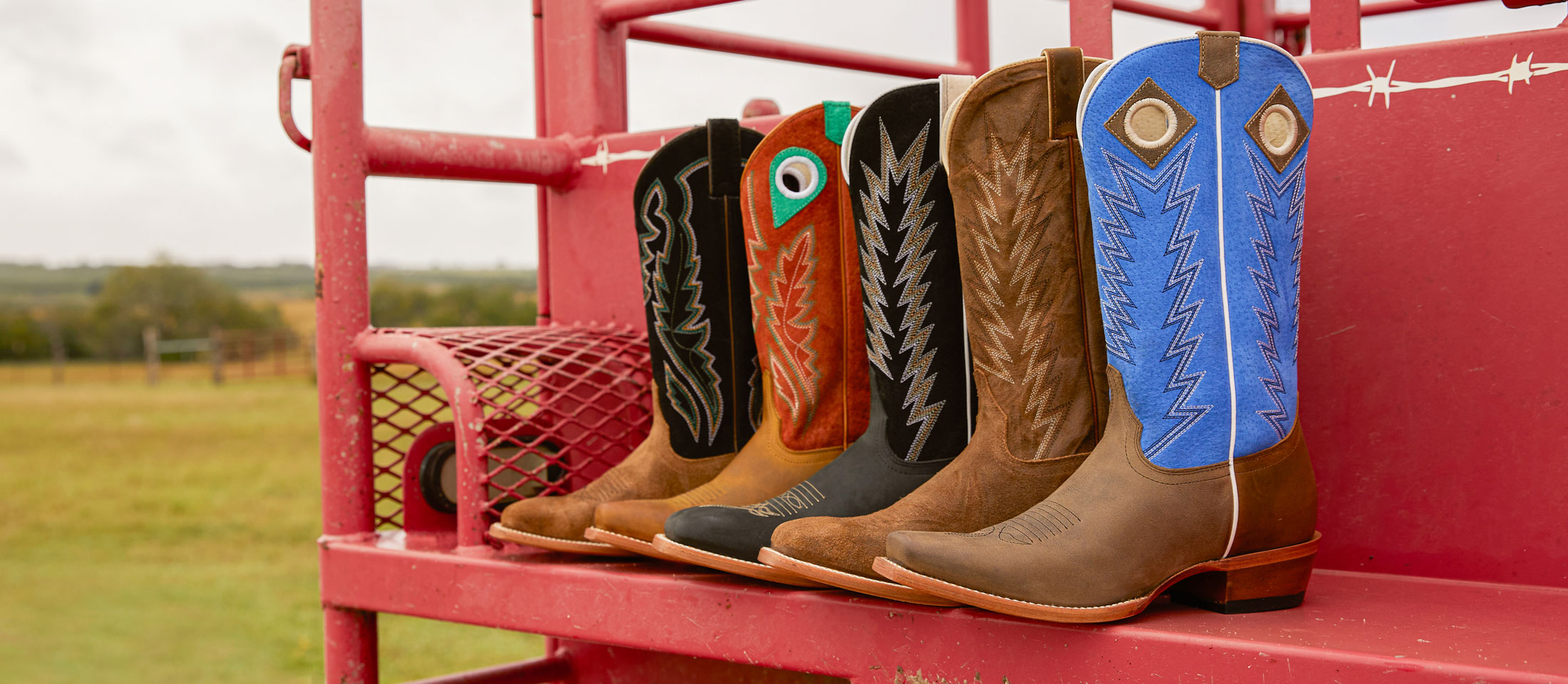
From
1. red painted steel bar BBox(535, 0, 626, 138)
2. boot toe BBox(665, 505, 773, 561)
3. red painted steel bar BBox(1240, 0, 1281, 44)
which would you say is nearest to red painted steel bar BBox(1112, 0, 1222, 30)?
red painted steel bar BBox(1240, 0, 1281, 44)

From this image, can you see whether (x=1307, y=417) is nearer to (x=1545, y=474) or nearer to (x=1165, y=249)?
(x=1545, y=474)

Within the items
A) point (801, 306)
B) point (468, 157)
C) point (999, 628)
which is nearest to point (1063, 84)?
point (801, 306)

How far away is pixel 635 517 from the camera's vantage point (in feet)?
4.80

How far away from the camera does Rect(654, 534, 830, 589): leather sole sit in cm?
129

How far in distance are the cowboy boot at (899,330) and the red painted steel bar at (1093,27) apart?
278 mm

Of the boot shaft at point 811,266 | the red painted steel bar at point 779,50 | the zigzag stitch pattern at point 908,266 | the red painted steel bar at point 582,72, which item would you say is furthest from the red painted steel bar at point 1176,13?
the zigzag stitch pattern at point 908,266

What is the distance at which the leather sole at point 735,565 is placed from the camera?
1.29 metres

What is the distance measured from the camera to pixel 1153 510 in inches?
43.5

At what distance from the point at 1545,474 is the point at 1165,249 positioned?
22.0 inches

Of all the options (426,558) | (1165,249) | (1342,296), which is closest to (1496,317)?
(1342,296)

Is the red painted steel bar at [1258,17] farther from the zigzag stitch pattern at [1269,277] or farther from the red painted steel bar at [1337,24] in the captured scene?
the zigzag stitch pattern at [1269,277]

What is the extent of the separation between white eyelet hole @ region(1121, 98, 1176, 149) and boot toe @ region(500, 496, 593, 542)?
2.86 feet

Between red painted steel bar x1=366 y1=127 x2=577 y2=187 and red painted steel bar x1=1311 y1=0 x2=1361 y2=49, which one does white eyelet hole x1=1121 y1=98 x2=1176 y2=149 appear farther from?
red painted steel bar x1=366 y1=127 x2=577 y2=187

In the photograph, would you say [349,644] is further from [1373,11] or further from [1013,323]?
[1373,11]
